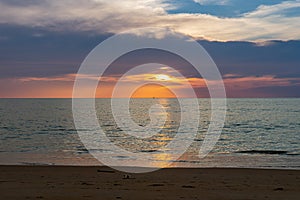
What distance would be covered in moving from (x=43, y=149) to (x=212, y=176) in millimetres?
18185

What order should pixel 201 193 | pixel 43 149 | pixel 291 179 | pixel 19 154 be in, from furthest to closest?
1. pixel 43 149
2. pixel 19 154
3. pixel 291 179
4. pixel 201 193

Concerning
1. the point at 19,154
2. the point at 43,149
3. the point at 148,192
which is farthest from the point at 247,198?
the point at 43,149

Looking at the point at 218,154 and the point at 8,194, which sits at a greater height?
the point at 8,194

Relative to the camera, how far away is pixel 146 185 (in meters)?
13.9

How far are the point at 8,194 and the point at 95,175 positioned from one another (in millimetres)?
5148

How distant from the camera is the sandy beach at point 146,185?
39.3 ft

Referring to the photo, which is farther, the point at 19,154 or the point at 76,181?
the point at 19,154

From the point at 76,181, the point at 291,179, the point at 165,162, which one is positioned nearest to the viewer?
the point at 76,181

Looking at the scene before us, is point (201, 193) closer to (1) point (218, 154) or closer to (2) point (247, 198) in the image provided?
(2) point (247, 198)

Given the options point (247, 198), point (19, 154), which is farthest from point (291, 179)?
point (19, 154)

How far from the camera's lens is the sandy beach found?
1199 cm

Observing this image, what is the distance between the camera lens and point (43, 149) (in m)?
30.7

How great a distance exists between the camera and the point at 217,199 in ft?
37.8

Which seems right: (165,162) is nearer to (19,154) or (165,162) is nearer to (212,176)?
(212,176)
